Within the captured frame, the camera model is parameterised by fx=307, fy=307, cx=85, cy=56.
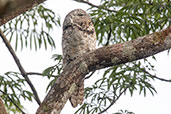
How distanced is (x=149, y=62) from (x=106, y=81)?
20.0 inches

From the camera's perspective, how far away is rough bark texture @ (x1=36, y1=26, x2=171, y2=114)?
1.72 m

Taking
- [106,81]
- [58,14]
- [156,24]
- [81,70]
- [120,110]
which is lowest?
[81,70]

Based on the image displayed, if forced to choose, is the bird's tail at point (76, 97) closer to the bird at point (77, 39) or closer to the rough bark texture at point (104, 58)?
the bird at point (77, 39)

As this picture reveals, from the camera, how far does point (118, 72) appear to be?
318 cm

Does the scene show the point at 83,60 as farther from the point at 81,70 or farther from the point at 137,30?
the point at 137,30

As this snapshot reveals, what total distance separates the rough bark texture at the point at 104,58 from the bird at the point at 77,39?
3.14 ft

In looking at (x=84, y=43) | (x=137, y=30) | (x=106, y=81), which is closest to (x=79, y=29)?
(x=84, y=43)

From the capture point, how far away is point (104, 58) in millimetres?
1762

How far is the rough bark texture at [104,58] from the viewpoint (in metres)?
1.72

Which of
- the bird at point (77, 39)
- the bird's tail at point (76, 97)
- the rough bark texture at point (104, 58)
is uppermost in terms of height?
the bird at point (77, 39)

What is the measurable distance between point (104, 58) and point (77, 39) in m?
1.07

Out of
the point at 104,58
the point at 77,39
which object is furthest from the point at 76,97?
the point at 104,58

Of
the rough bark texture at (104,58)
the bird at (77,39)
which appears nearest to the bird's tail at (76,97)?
the bird at (77,39)

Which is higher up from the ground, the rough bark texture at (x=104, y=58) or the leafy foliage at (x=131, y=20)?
the leafy foliage at (x=131, y=20)
